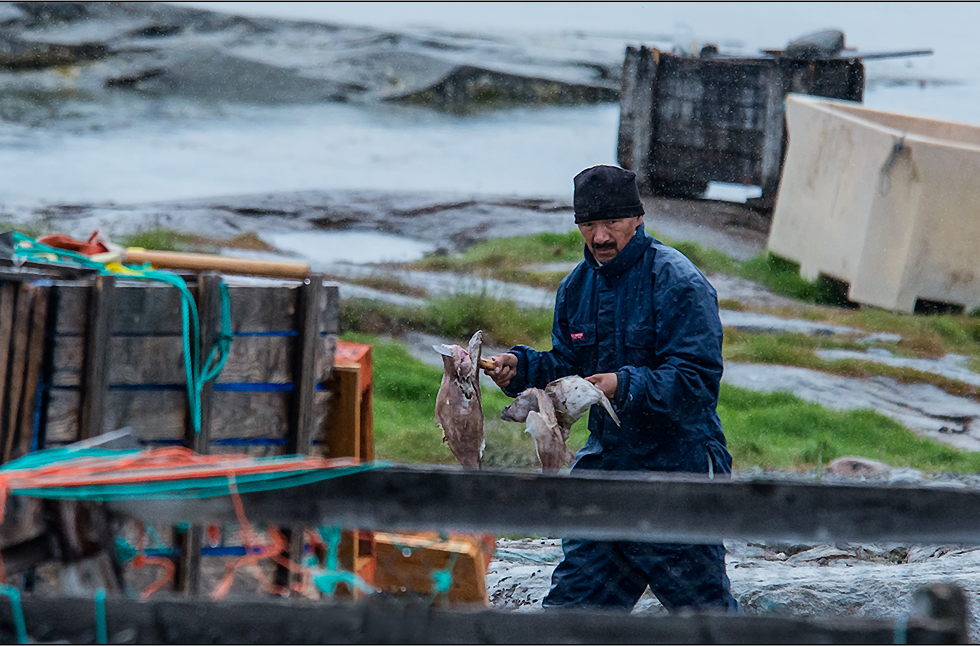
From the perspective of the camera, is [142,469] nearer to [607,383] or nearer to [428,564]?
[607,383]

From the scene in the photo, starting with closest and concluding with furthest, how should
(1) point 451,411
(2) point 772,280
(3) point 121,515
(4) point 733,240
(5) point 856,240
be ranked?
(3) point 121,515, (1) point 451,411, (5) point 856,240, (2) point 772,280, (4) point 733,240

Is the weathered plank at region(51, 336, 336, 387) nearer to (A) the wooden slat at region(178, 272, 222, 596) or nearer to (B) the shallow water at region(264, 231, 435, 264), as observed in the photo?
(A) the wooden slat at region(178, 272, 222, 596)

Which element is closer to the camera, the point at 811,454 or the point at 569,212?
the point at 811,454

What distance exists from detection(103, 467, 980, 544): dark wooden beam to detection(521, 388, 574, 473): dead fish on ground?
1.49 metres

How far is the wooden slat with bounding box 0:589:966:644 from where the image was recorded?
1669 mm

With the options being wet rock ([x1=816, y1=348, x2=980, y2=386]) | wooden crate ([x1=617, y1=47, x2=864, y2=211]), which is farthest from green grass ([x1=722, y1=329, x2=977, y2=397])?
wooden crate ([x1=617, y1=47, x2=864, y2=211])

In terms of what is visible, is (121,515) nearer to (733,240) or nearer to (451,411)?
(451,411)

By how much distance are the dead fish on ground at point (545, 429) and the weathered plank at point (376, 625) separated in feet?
6.44

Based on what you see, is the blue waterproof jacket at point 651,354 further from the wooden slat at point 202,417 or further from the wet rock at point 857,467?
the wet rock at point 857,467

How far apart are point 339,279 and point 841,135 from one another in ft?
20.5

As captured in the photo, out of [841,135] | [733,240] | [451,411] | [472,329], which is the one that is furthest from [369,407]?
[733,240]

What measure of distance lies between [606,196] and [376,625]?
2377 mm

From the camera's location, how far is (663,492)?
218cm

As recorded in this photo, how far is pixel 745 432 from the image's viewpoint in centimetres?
875
